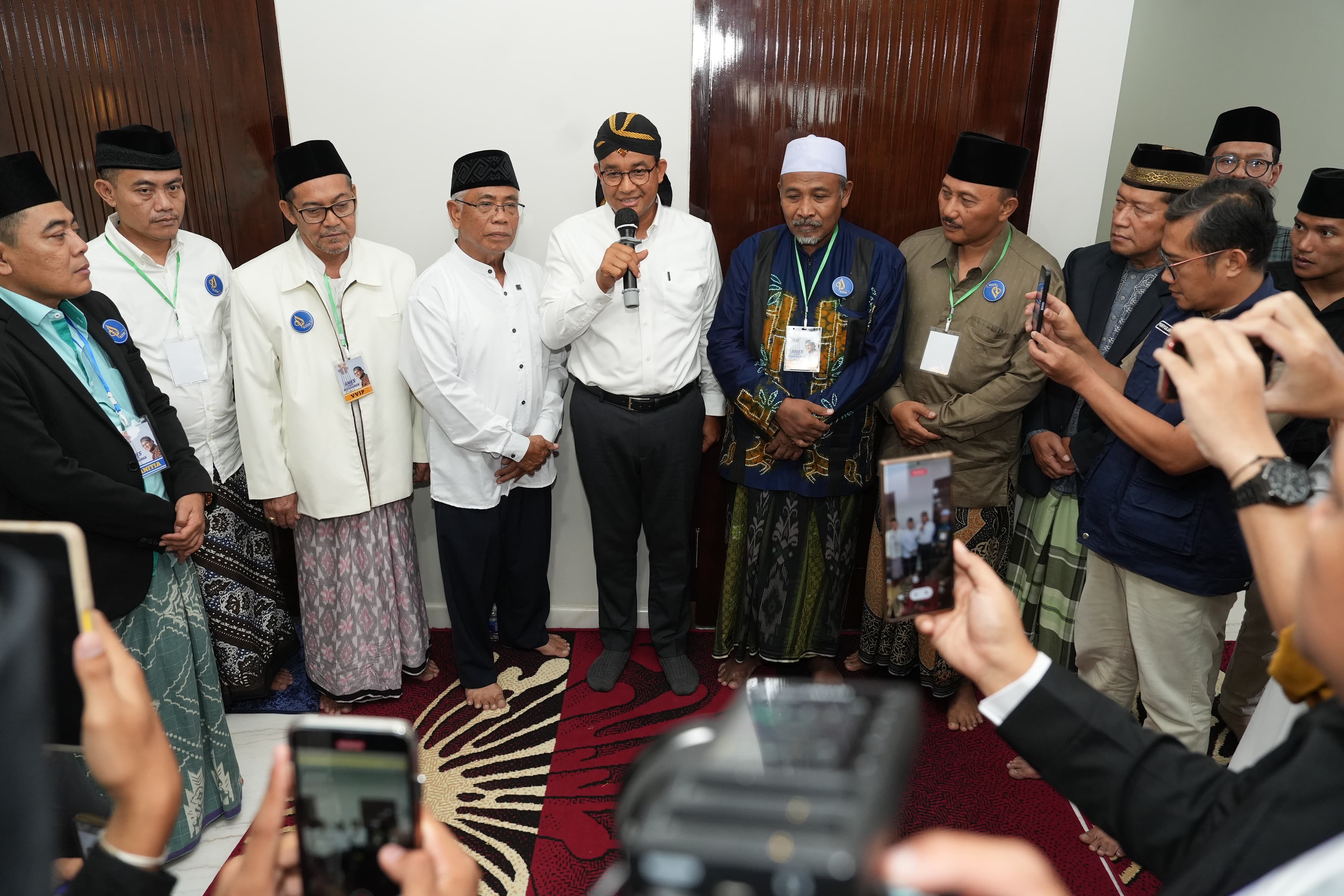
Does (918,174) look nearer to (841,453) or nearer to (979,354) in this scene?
(979,354)

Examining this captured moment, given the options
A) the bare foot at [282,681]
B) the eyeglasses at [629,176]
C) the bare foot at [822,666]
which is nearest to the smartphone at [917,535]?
the eyeglasses at [629,176]

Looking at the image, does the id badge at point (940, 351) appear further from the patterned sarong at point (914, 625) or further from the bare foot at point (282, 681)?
the bare foot at point (282, 681)

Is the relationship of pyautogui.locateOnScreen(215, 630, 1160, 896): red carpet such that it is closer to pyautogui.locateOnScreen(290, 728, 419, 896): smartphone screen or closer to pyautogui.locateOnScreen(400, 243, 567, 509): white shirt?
pyautogui.locateOnScreen(400, 243, 567, 509): white shirt

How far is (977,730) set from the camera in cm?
294

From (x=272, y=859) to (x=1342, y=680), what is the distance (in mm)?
997

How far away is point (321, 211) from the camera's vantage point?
263cm

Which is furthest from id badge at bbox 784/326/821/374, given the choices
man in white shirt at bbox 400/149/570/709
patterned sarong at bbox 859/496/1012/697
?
man in white shirt at bbox 400/149/570/709

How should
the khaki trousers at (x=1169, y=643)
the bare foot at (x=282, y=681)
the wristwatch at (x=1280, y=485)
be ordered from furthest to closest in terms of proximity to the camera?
1. the bare foot at (x=282, y=681)
2. the khaki trousers at (x=1169, y=643)
3. the wristwatch at (x=1280, y=485)

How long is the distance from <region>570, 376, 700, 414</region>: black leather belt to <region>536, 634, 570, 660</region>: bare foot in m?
1.06

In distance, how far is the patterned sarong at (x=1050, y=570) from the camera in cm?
271

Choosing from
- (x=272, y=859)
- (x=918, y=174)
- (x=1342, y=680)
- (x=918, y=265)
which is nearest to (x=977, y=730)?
(x=918, y=265)

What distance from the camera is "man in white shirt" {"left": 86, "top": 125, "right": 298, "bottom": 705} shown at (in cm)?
263

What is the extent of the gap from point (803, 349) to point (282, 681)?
225 cm

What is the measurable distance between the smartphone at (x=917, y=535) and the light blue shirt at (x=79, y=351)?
1865 millimetres
